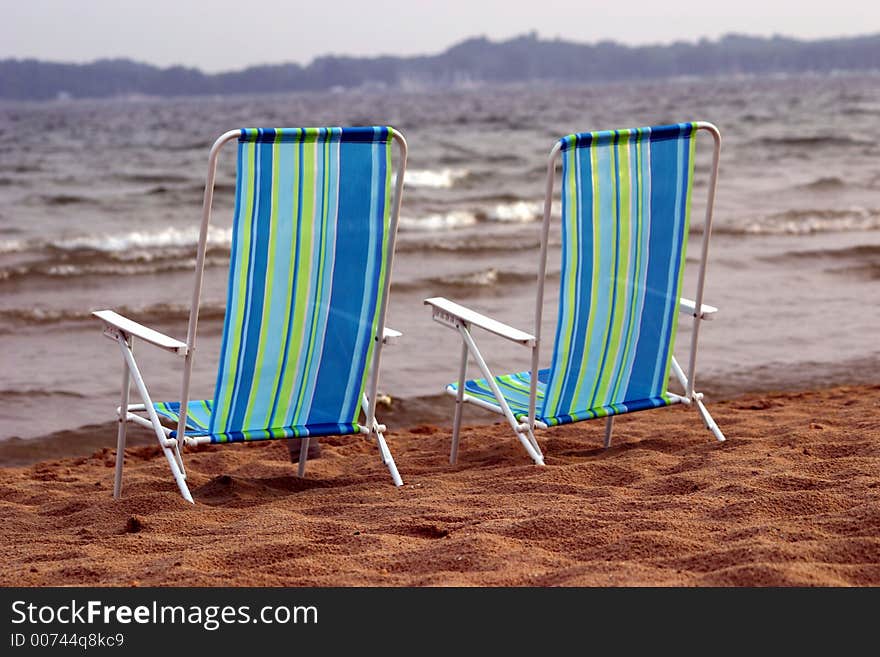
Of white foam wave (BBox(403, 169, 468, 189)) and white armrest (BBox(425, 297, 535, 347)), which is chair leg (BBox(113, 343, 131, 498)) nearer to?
white armrest (BBox(425, 297, 535, 347))

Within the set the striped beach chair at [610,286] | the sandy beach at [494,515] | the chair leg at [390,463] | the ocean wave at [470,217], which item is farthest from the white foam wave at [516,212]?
the chair leg at [390,463]

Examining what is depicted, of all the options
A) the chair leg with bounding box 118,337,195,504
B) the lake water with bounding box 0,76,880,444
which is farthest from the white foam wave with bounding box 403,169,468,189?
the chair leg with bounding box 118,337,195,504

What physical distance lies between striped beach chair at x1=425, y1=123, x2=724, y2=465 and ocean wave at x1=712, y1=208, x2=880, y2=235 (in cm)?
844

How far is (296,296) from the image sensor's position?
356 centimetres

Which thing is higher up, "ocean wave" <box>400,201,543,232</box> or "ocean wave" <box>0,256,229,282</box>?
"ocean wave" <box>400,201,543,232</box>

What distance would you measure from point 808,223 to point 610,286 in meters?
9.53

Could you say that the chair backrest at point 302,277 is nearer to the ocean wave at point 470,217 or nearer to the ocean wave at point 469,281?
the ocean wave at point 469,281

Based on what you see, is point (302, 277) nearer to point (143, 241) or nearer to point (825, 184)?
point (143, 241)

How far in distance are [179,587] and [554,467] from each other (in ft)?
4.80

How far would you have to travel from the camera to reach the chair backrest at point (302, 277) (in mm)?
3434

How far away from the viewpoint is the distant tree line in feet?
195

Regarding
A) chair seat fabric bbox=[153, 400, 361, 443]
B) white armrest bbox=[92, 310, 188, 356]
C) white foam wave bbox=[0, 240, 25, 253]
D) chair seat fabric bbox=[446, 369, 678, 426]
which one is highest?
white armrest bbox=[92, 310, 188, 356]

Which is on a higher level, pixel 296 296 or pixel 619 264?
pixel 619 264

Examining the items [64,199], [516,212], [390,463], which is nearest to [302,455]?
[390,463]
